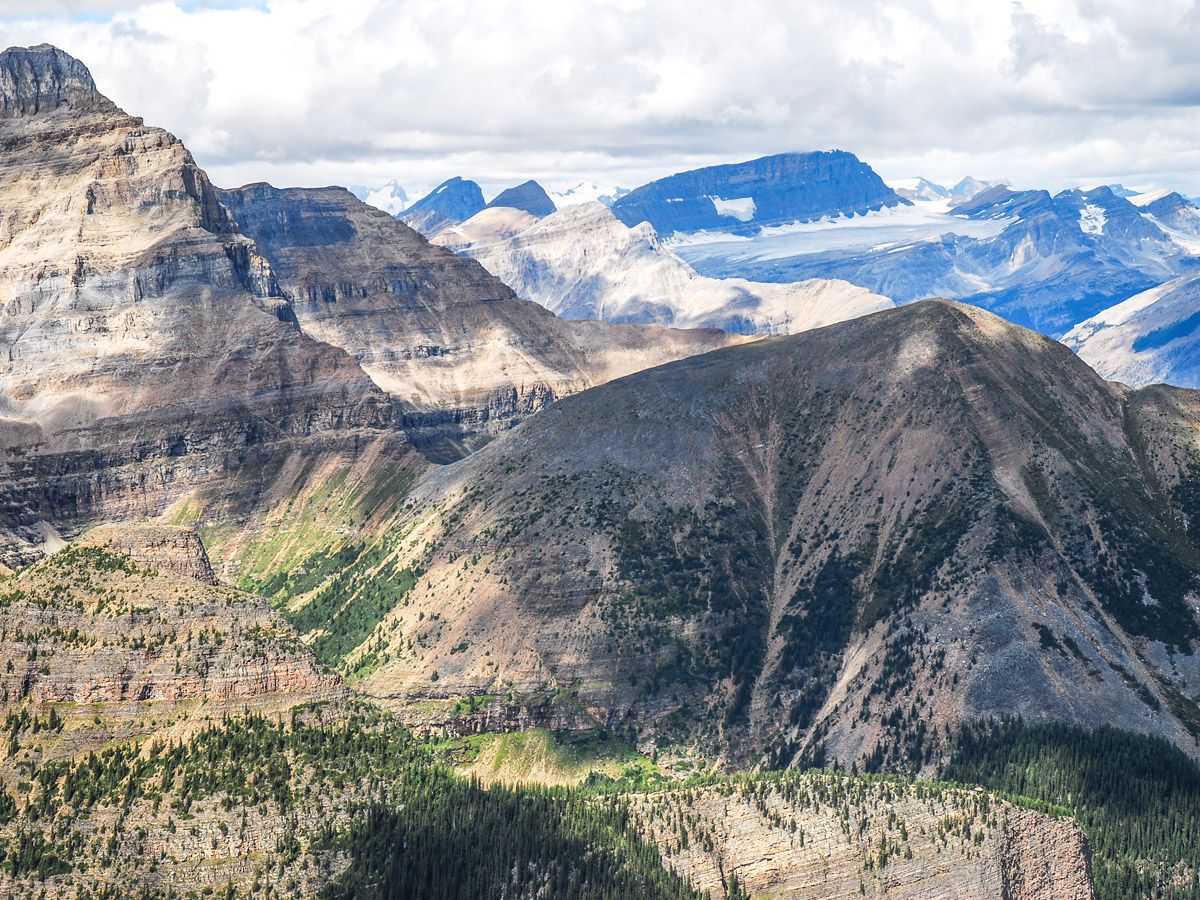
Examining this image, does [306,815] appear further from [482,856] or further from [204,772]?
[482,856]

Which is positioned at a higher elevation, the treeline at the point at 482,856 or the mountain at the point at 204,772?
the mountain at the point at 204,772

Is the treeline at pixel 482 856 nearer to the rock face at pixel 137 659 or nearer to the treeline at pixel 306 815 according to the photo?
the treeline at pixel 306 815

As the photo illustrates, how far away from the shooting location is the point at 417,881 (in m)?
169

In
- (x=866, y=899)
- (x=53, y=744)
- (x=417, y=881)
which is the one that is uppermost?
(x=53, y=744)

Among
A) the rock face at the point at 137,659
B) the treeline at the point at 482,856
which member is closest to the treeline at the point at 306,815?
the treeline at the point at 482,856

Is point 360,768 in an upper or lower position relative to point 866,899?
upper

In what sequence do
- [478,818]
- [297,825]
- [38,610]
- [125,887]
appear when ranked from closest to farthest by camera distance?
[125,887]
[297,825]
[38,610]
[478,818]

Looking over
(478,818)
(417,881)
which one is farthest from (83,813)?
(478,818)

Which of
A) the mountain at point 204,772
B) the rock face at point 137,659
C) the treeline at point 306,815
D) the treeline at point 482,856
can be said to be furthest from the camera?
the treeline at point 482,856

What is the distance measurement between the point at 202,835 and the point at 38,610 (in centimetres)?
3104

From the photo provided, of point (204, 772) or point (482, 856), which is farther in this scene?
point (482, 856)

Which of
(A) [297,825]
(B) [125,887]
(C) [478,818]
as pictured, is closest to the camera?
(B) [125,887]

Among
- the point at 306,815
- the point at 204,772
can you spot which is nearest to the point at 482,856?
the point at 306,815

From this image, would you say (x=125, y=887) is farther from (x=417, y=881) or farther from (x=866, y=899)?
(x=866, y=899)
